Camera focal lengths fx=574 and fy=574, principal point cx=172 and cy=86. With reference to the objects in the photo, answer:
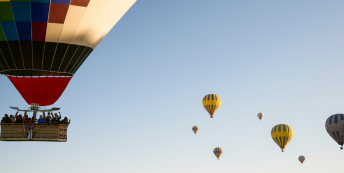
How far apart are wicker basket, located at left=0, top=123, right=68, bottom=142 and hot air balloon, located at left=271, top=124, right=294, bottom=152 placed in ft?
90.5

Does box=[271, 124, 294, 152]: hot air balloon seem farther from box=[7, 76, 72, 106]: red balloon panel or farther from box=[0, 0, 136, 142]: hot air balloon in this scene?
box=[7, 76, 72, 106]: red balloon panel

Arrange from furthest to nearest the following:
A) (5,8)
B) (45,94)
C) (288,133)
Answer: (288,133), (45,94), (5,8)

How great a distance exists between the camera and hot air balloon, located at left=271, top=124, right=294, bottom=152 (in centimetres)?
4462

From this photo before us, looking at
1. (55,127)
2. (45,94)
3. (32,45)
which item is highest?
(32,45)

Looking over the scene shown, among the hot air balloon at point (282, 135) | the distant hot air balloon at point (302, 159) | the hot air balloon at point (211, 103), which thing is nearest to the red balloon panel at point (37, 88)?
the hot air balloon at point (211, 103)

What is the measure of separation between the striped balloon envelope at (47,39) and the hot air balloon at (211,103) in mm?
24329

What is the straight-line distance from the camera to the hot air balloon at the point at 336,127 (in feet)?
125

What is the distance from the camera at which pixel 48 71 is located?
21031mm

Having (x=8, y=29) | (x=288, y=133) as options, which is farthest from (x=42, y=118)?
(x=288, y=133)

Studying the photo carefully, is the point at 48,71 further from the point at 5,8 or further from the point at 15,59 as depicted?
the point at 5,8

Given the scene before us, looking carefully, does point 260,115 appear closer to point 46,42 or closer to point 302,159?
point 302,159

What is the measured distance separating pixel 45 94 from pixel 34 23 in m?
2.73

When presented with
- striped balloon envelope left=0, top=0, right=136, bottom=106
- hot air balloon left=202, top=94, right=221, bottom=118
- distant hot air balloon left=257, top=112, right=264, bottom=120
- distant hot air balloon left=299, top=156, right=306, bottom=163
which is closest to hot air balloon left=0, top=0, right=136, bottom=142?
striped balloon envelope left=0, top=0, right=136, bottom=106

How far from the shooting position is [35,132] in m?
19.9
